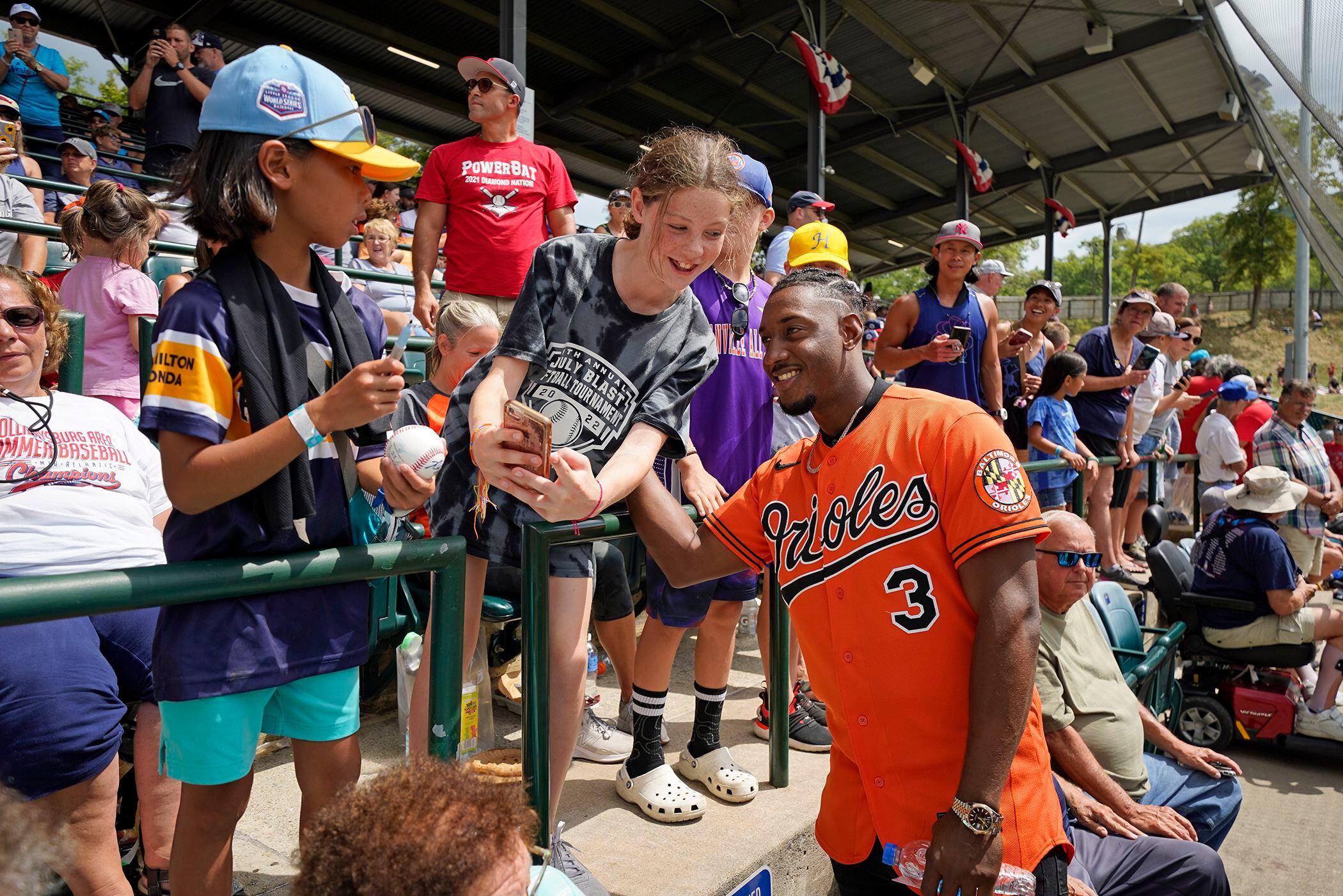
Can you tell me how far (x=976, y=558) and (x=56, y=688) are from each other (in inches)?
79.7

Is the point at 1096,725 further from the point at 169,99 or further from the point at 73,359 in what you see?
the point at 169,99

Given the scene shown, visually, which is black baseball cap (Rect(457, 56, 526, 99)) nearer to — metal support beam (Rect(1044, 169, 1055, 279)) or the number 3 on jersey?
the number 3 on jersey

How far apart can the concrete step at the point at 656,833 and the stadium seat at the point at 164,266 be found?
372 cm

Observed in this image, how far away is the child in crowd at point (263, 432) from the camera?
162 cm

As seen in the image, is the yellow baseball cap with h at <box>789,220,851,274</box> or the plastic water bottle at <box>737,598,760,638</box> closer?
the yellow baseball cap with h at <box>789,220,851,274</box>

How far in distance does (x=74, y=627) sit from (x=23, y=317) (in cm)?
89

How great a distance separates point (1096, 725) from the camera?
328 centimetres

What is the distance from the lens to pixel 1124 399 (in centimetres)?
720

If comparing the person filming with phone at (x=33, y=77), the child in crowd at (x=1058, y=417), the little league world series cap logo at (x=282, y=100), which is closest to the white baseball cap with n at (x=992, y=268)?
the child in crowd at (x=1058, y=417)

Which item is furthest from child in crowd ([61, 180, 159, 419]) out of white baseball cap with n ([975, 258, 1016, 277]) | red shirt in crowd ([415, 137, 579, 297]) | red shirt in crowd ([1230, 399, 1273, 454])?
red shirt in crowd ([1230, 399, 1273, 454])

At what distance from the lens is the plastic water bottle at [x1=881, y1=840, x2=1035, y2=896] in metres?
1.92

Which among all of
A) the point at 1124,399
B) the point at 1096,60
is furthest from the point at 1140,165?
the point at 1124,399

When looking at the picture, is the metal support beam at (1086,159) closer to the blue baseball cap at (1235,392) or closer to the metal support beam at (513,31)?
the blue baseball cap at (1235,392)

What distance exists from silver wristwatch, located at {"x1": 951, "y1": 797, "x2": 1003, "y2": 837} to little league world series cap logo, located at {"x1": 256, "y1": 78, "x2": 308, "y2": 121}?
6.18ft
